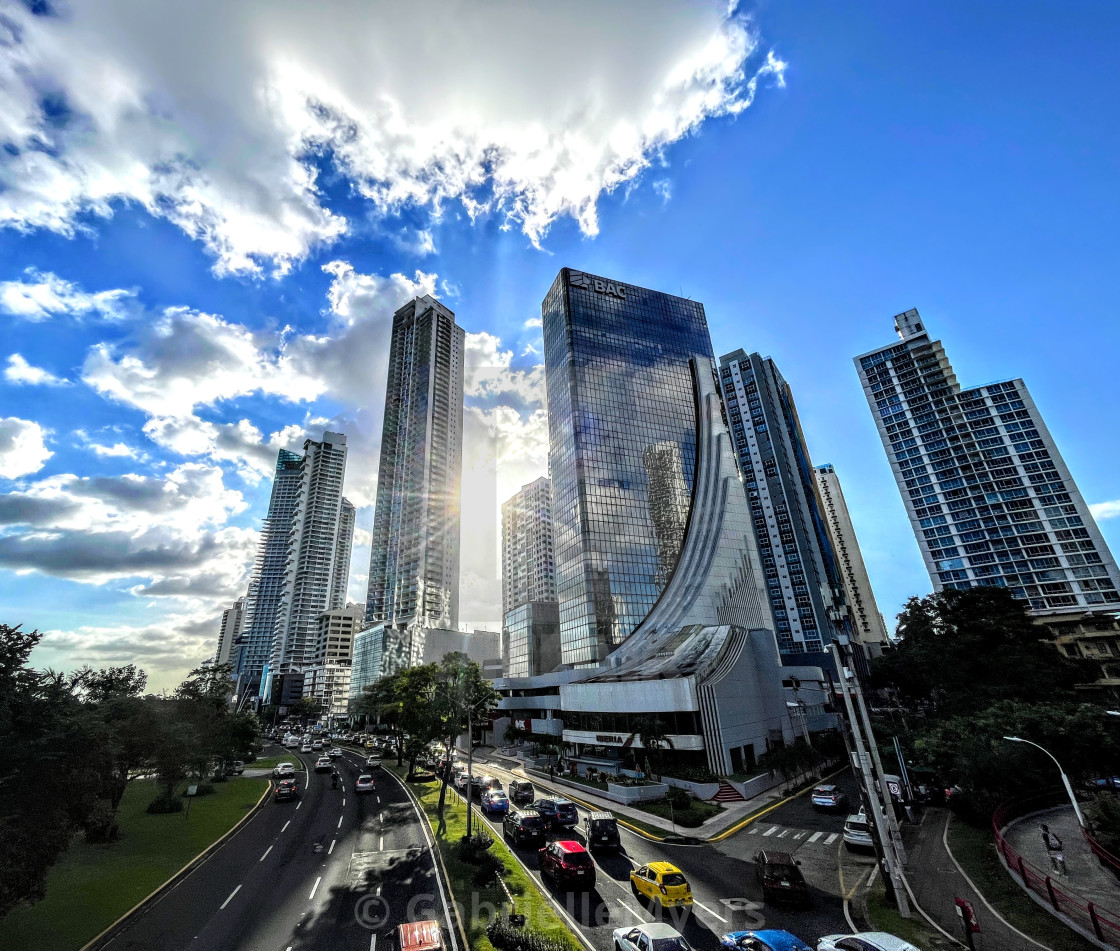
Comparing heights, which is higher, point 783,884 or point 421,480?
point 421,480

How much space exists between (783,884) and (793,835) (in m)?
13.9

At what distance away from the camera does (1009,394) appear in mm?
120062

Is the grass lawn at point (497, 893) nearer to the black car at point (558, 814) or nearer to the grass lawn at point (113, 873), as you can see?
the black car at point (558, 814)

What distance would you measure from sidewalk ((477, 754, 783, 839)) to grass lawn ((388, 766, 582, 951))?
38.0 feet

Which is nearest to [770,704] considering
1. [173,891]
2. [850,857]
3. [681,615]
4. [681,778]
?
[681,778]

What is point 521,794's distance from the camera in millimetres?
42062

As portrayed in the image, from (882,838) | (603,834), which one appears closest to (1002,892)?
(882,838)

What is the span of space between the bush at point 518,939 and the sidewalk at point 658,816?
18.5 metres

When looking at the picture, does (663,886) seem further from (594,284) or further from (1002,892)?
(594,284)

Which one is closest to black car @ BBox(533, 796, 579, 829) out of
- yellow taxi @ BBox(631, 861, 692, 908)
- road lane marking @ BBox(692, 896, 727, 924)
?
yellow taxi @ BBox(631, 861, 692, 908)

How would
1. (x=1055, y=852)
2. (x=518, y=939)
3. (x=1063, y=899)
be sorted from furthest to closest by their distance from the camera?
1. (x=1055, y=852)
2. (x=1063, y=899)
3. (x=518, y=939)

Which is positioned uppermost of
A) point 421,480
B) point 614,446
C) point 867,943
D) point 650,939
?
point 421,480

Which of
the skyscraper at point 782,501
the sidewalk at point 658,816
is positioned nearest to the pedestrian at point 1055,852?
the sidewalk at point 658,816

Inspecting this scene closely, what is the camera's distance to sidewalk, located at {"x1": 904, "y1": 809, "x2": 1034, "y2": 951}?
686 inches
